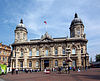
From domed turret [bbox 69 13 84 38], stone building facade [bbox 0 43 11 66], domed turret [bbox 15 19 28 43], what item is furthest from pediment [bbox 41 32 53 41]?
stone building facade [bbox 0 43 11 66]

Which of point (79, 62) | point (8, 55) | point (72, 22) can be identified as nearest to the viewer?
point (79, 62)

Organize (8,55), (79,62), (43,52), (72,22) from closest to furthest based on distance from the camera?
(79,62) < (43,52) < (72,22) < (8,55)

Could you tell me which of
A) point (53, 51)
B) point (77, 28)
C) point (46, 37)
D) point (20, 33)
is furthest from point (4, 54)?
point (77, 28)

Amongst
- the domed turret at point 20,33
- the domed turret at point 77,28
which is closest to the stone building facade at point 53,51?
the domed turret at point 77,28

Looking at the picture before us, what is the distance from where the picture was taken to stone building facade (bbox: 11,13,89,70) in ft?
129

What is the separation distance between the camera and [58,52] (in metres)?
40.2

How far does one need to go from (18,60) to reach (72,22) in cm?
2776

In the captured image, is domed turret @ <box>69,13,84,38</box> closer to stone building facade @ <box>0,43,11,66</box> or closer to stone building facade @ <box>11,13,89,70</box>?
stone building facade @ <box>11,13,89,70</box>

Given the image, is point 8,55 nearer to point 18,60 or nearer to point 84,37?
point 18,60

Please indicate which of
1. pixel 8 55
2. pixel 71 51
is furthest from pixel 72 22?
pixel 8 55

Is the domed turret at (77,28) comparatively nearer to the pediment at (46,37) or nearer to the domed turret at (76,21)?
the domed turret at (76,21)

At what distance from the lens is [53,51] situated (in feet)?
133

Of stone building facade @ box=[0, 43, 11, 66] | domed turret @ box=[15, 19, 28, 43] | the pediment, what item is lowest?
stone building facade @ box=[0, 43, 11, 66]

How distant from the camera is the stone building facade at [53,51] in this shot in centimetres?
3919
